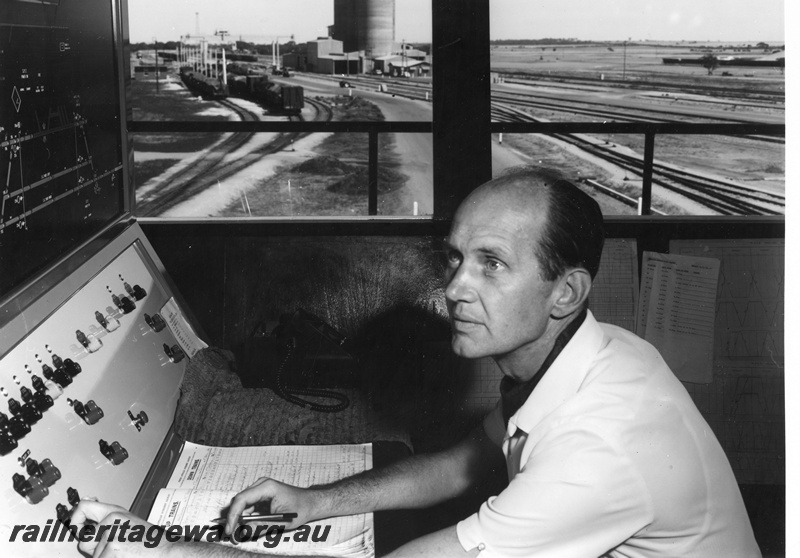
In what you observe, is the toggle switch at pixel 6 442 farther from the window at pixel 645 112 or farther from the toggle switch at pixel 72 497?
the window at pixel 645 112

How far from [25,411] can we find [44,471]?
0.25ft

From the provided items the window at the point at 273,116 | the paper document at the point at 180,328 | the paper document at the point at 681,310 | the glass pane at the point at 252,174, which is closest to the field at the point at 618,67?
the window at the point at 273,116

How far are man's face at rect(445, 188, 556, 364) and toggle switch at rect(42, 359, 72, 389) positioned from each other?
0.54 m

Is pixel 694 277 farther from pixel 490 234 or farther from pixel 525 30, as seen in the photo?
pixel 490 234

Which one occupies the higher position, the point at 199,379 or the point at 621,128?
the point at 621,128

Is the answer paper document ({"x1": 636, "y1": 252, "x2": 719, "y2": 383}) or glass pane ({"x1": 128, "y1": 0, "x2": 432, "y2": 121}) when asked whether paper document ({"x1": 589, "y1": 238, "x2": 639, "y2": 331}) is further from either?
glass pane ({"x1": 128, "y1": 0, "x2": 432, "y2": 121})

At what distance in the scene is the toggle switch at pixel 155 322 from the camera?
55.7 inches

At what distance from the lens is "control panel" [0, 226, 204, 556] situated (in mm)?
878

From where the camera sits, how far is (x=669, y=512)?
0.95 meters

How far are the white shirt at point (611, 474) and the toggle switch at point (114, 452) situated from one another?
1.69ft

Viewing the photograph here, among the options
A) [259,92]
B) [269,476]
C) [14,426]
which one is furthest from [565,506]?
[259,92]

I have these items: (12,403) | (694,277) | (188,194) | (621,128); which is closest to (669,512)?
(12,403)

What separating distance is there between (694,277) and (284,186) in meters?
17.2

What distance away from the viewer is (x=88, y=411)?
1.07 meters
